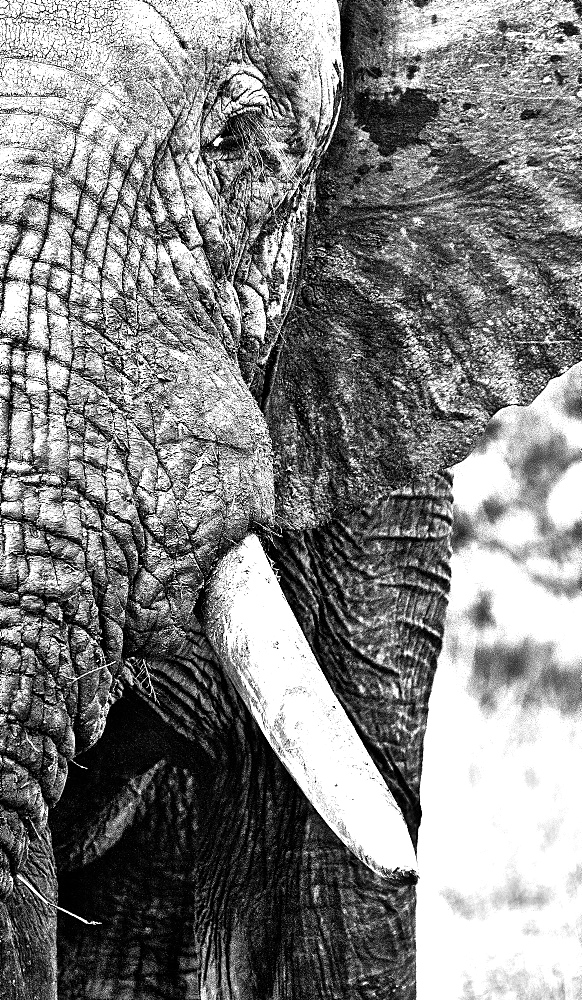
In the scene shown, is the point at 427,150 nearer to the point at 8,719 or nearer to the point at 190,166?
the point at 190,166

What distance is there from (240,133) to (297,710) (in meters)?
0.58

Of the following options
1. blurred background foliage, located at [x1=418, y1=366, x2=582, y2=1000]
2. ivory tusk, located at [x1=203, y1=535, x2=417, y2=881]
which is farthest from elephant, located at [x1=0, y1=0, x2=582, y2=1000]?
blurred background foliage, located at [x1=418, y1=366, x2=582, y2=1000]

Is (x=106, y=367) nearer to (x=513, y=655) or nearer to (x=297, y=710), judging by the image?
(x=297, y=710)

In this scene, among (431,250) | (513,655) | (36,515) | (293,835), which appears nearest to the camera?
(36,515)

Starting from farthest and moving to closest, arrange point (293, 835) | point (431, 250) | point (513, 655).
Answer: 1. point (513, 655)
2. point (293, 835)
3. point (431, 250)

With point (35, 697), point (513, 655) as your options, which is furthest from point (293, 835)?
point (513, 655)

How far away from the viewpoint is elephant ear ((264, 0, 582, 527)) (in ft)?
6.86

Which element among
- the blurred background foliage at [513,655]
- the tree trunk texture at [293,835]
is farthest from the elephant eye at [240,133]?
the blurred background foliage at [513,655]

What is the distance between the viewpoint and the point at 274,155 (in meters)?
1.94

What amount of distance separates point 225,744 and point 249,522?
602 mm

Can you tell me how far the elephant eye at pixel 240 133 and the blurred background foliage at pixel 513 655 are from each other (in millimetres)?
2730

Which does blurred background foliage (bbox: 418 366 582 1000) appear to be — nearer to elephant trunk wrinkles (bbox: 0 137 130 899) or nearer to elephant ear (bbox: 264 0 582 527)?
elephant ear (bbox: 264 0 582 527)

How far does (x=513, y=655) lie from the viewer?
4863mm

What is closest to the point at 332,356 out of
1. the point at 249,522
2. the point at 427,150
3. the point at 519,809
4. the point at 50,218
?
the point at 427,150
